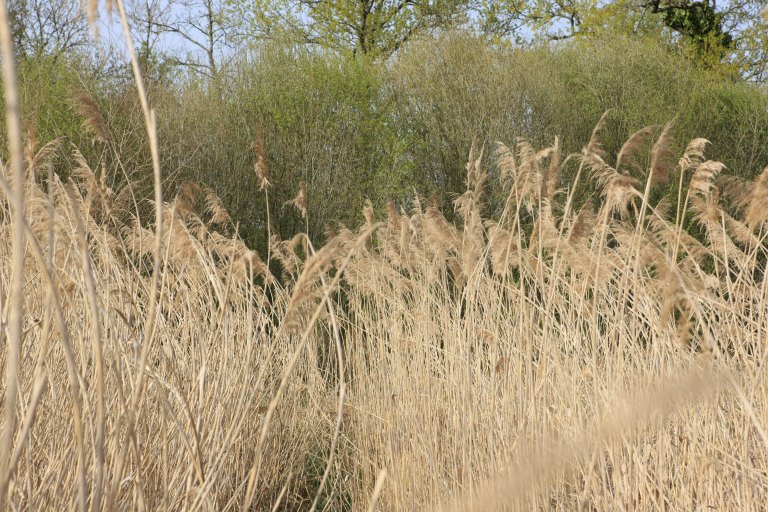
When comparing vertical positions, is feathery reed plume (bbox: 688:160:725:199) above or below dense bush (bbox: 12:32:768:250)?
below

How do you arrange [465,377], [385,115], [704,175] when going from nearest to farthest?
[704,175], [465,377], [385,115]

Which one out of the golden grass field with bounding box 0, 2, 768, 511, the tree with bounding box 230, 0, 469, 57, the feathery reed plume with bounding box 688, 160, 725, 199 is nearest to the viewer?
the golden grass field with bounding box 0, 2, 768, 511

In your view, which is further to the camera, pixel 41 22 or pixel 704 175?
pixel 41 22

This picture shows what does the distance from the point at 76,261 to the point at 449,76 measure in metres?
10.5

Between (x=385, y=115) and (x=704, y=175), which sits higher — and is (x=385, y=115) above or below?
above

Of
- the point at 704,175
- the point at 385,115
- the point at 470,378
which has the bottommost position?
the point at 470,378

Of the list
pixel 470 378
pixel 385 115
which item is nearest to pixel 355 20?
pixel 385 115

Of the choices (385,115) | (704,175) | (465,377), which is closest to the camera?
(704,175)

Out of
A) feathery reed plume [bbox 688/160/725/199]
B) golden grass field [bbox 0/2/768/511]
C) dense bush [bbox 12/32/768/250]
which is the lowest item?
golden grass field [bbox 0/2/768/511]

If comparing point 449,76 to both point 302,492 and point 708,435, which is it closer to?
point 302,492

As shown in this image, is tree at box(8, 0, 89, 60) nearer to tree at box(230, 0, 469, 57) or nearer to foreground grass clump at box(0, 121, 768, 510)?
tree at box(230, 0, 469, 57)

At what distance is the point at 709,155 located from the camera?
13172 millimetres

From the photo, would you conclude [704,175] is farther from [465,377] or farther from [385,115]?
[385,115]

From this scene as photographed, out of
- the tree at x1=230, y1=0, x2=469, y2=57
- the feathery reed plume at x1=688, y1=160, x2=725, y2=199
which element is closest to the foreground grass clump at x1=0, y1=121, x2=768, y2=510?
the feathery reed plume at x1=688, y1=160, x2=725, y2=199
